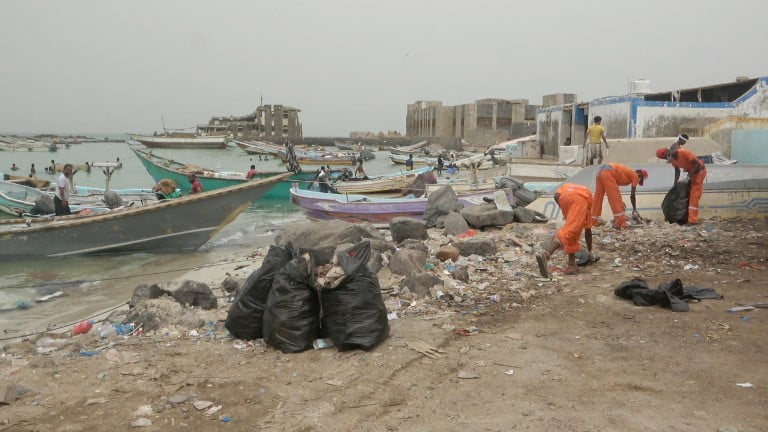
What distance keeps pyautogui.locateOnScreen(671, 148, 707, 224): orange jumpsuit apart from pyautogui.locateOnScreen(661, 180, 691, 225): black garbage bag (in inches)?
2.8

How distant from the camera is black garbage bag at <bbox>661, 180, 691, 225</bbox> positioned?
8.83 m

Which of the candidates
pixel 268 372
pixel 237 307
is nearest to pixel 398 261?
pixel 237 307

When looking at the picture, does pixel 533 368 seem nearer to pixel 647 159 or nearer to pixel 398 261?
pixel 398 261

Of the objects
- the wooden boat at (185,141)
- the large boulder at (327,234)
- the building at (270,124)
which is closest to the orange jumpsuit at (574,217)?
the large boulder at (327,234)

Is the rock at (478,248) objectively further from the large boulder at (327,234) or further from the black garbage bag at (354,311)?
the black garbage bag at (354,311)

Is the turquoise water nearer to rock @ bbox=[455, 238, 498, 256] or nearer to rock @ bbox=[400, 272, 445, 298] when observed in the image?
rock @ bbox=[455, 238, 498, 256]

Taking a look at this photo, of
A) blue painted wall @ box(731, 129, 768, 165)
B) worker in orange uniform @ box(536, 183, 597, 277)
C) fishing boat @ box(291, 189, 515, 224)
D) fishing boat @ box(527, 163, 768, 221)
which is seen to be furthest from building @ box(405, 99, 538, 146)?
worker in orange uniform @ box(536, 183, 597, 277)

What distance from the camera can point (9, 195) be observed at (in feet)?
50.1

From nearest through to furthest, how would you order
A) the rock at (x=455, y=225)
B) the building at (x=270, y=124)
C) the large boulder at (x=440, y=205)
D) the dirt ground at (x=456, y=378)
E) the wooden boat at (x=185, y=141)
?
the dirt ground at (x=456, y=378) < the rock at (x=455, y=225) < the large boulder at (x=440, y=205) < the wooden boat at (x=185, y=141) < the building at (x=270, y=124)

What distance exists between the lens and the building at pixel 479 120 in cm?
5044

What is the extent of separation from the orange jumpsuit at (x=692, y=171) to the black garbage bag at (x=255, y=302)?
6402 mm

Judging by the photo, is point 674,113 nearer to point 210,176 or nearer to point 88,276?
point 210,176

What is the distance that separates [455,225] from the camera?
1000 centimetres

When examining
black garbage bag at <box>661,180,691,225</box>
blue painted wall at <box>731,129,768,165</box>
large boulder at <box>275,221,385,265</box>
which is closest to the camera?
large boulder at <box>275,221,385,265</box>
